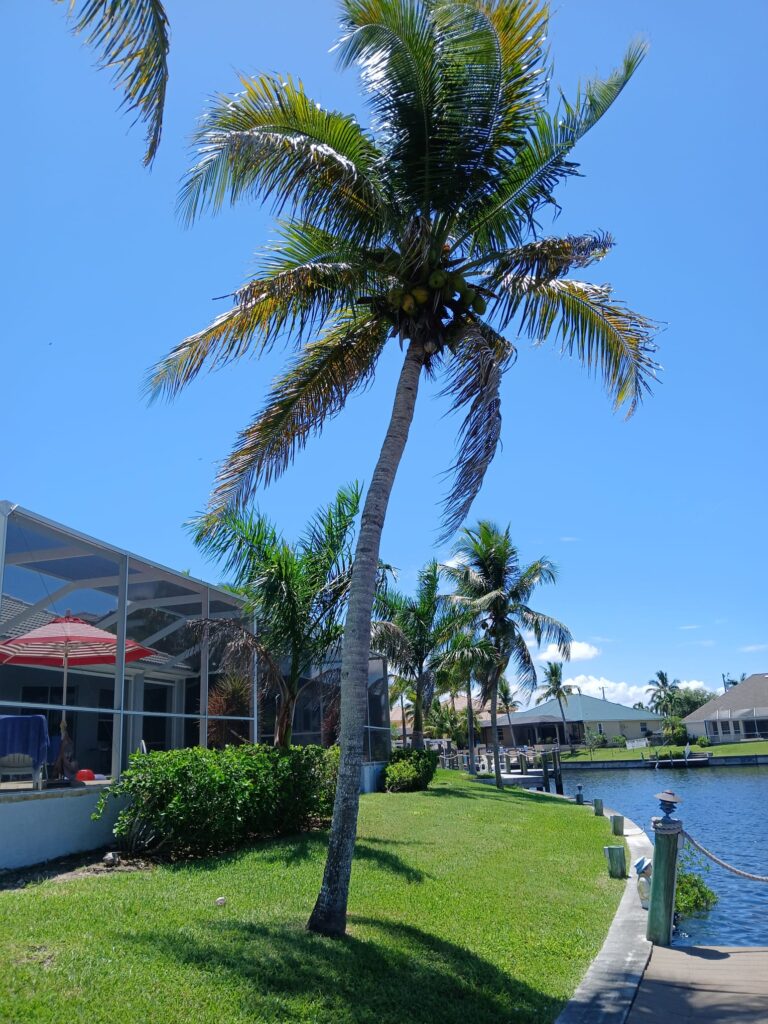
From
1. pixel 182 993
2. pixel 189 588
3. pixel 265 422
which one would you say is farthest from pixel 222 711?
Answer: pixel 182 993

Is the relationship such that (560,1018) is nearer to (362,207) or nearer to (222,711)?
(362,207)

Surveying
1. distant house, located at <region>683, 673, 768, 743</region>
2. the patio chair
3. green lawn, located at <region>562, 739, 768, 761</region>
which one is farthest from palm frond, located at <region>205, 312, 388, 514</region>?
distant house, located at <region>683, 673, 768, 743</region>

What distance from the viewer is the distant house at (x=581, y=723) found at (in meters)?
73.1

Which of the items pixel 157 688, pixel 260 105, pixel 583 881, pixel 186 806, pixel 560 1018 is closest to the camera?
pixel 560 1018

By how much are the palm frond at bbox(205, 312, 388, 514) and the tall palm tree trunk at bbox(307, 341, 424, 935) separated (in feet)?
4.74

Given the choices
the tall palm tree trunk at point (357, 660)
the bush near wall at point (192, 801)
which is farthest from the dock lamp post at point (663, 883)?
the bush near wall at point (192, 801)

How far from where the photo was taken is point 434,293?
26.2ft

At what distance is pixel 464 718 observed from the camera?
62.5 metres

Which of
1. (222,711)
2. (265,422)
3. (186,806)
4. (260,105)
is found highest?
(260,105)

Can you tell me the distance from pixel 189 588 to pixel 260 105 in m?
7.86

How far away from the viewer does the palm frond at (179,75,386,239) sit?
7.57 meters

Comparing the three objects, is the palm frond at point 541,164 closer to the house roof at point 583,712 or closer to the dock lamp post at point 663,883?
the dock lamp post at point 663,883

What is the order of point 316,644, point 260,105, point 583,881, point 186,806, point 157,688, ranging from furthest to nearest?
1. point 157,688
2. point 316,644
3. point 583,881
4. point 186,806
5. point 260,105

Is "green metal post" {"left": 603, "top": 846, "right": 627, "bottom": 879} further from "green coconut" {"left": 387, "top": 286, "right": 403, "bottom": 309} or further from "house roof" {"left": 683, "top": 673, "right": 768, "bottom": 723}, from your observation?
"house roof" {"left": 683, "top": 673, "right": 768, "bottom": 723}
